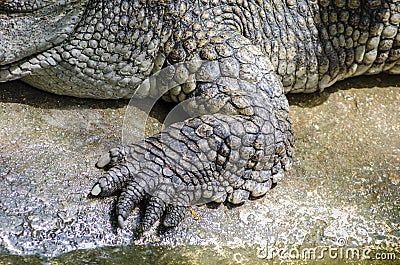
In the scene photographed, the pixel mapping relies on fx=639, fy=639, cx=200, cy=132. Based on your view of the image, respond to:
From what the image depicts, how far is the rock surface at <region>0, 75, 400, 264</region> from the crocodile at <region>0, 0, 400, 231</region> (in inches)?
4.1

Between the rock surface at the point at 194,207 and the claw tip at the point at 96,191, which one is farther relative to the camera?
the claw tip at the point at 96,191

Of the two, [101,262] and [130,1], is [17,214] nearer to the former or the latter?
[101,262]

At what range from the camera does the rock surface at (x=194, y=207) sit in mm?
3369

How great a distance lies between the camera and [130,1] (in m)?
3.83

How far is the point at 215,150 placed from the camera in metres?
3.71

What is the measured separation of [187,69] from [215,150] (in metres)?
0.58

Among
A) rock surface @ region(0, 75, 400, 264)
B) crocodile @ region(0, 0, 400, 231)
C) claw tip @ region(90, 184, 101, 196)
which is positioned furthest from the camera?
crocodile @ region(0, 0, 400, 231)

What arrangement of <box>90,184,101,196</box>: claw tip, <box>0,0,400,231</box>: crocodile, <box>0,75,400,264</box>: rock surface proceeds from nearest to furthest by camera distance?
1. <box>0,75,400,264</box>: rock surface
2. <box>90,184,101,196</box>: claw tip
3. <box>0,0,400,231</box>: crocodile

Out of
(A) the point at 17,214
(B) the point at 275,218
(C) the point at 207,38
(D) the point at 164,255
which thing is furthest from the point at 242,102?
(A) the point at 17,214

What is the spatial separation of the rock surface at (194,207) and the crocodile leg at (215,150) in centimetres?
10

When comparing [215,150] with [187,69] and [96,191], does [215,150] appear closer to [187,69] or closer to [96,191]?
[187,69]

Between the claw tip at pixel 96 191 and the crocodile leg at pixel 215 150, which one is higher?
the crocodile leg at pixel 215 150

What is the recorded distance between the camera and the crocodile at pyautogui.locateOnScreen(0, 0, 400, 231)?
3.63 meters

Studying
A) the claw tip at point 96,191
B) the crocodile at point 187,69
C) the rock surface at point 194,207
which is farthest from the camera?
the crocodile at point 187,69
